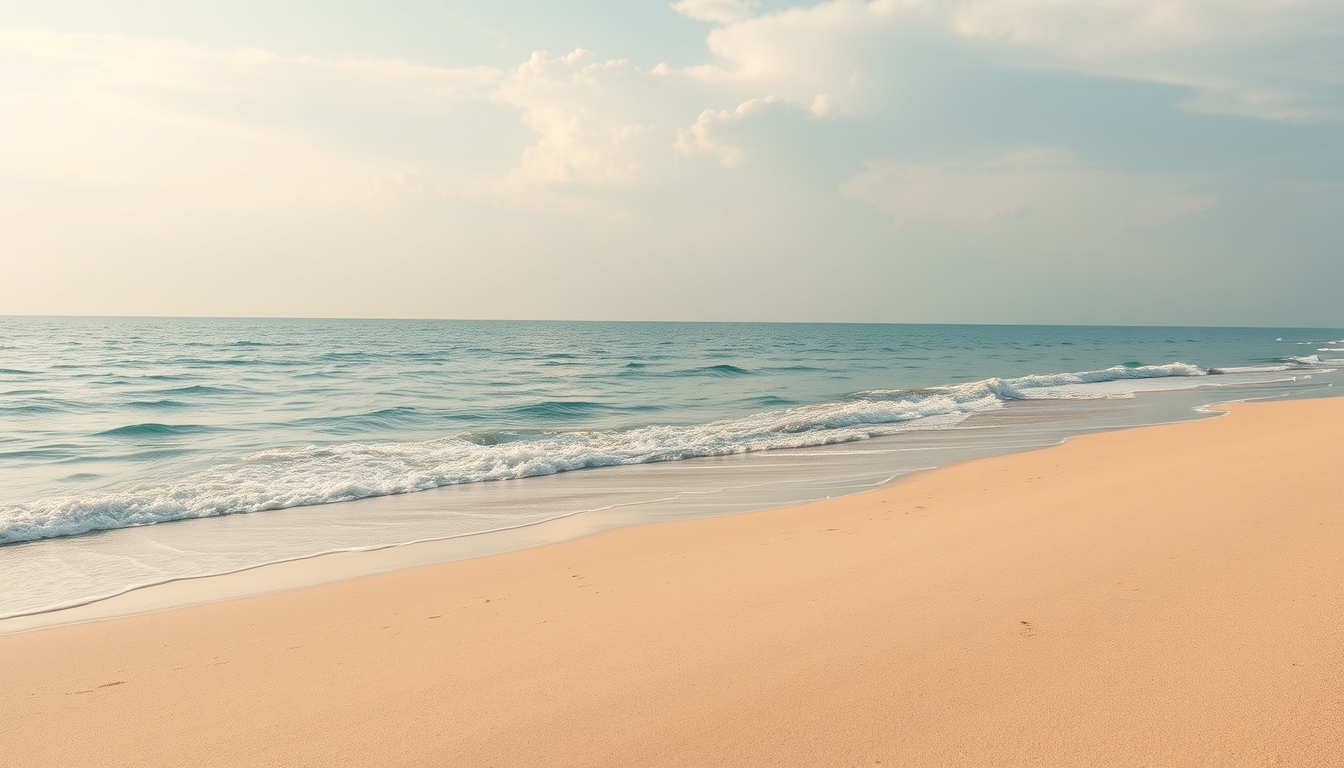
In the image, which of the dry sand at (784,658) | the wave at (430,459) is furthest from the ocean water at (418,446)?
the dry sand at (784,658)

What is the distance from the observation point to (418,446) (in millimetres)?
13727

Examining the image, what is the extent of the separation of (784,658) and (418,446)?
1168 centimetres

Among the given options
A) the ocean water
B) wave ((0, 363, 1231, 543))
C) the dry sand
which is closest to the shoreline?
the ocean water

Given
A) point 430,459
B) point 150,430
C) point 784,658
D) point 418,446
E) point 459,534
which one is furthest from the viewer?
point 150,430

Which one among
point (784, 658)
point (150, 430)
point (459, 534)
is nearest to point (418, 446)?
point (459, 534)

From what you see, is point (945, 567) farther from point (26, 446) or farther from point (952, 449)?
point (26, 446)

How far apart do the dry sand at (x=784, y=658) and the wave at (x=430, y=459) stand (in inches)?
176

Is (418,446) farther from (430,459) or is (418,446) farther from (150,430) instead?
(150,430)

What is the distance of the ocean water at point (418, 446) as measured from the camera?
787 centimetres

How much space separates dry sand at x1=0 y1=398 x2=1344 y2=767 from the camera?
255 cm

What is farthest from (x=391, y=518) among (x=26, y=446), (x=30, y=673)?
(x=26, y=446)

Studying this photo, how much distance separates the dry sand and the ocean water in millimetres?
2560

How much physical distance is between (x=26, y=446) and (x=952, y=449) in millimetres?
16551

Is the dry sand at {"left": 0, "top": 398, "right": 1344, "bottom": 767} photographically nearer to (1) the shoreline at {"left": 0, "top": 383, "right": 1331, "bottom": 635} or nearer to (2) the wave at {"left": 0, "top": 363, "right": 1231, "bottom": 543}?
(1) the shoreline at {"left": 0, "top": 383, "right": 1331, "bottom": 635}
